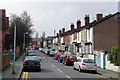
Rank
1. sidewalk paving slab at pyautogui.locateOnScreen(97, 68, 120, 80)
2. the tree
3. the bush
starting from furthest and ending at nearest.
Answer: the tree → the bush → sidewalk paving slab at pyautogui.locateOnScreen(97, 68, 120, 80)

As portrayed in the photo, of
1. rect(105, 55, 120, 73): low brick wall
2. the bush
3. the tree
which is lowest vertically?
rect(105, 55, 120, 73): low brick wall

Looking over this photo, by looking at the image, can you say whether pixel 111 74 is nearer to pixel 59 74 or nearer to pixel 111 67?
pixel 111 67

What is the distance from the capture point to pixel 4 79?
14.7 m

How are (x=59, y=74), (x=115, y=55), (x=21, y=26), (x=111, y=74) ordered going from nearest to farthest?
(x=59, y=74), (x=111, y=74), (x=115, y=55), (x=21, y=26)

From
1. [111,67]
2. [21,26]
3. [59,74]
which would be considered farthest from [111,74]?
[21,26]

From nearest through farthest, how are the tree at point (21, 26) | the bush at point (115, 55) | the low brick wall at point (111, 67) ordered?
the low brick wall at point (111, 67)
the bush at point (115, 55)
the tree at point (21, 26)

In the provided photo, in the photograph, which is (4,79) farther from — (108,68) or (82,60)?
(108,68)

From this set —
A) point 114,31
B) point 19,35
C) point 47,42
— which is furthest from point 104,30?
point 47,42

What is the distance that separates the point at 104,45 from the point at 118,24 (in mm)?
4088

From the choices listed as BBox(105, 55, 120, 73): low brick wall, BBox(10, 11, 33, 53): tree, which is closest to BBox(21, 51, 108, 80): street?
BBox(105, 55, 120, 73): low brick wall

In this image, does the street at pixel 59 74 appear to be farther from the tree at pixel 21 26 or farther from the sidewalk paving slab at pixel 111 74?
the tree at pixel 21 26

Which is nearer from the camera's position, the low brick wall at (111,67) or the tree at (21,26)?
the low brick wall at (111,67)

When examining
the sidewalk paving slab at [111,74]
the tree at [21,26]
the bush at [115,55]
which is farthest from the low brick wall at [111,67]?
the tree at [21,26]

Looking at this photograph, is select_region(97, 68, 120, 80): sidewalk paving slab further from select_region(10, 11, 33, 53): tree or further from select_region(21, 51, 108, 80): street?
select_region(10, 11, 33, 53): tree
